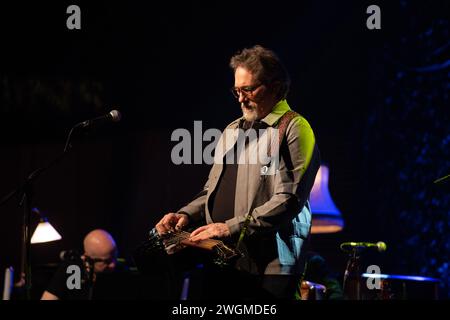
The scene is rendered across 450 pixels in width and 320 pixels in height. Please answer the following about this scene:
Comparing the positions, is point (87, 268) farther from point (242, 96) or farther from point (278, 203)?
point (278, 203)

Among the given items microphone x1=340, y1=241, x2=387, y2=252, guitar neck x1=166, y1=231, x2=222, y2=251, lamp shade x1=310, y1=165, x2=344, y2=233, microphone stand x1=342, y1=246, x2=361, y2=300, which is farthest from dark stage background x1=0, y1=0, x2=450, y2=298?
guitar neck x1=166, y1=231, x2=222, y2=251

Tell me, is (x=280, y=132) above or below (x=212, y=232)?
above

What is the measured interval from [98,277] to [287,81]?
2632mm

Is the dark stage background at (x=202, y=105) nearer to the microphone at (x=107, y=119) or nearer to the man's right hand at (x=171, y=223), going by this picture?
the microphone at (x=107, y=119)

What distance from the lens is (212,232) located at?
9.05 feet

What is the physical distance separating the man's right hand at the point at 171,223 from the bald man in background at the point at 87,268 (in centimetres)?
257

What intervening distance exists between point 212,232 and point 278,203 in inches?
12.0

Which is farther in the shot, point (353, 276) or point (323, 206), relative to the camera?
point (323, 206)

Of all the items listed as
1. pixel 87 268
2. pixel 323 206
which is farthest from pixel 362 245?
pixel 87 268

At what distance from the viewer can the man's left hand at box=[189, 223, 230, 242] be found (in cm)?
275

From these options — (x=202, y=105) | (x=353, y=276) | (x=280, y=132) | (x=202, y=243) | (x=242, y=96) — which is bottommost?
(x=353, y=276)
